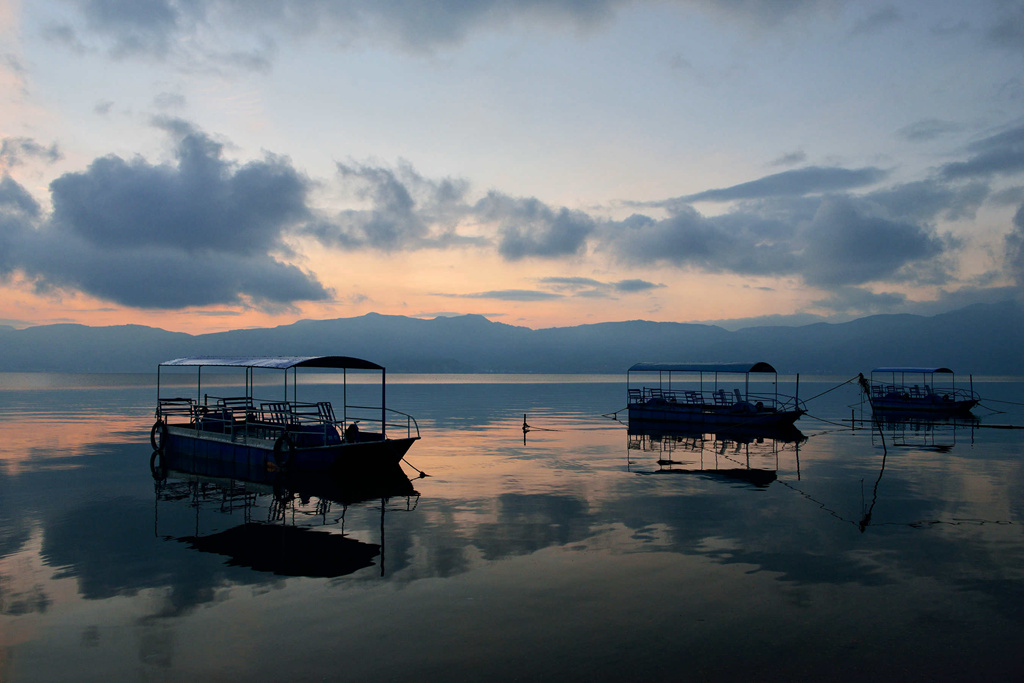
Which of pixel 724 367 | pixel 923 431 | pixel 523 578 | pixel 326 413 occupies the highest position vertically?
pixel 724 367

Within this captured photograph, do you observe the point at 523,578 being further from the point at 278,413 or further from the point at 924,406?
the point at 924,406

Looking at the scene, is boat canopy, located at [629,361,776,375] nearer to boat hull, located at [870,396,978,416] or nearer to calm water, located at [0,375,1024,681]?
calm water, located at [0,375,1024,681]

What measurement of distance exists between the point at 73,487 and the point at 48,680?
19.7 meters

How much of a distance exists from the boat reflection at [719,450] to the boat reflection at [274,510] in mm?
12871

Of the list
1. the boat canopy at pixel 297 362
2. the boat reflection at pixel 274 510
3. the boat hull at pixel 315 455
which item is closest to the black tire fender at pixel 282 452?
the boat hull at pixel 315 455

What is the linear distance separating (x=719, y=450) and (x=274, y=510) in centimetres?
2578

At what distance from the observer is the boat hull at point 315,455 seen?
86.8 feet

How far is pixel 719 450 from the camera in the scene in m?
37.3

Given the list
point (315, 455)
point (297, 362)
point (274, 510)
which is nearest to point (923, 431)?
point (315, 455)

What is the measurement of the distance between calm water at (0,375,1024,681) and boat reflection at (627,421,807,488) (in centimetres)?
146

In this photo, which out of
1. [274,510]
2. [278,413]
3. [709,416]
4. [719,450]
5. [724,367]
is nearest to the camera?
[274,510]

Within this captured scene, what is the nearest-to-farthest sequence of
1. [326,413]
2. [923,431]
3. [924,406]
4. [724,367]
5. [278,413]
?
[278,413], [326,413], [923,431], [724,367], [924,406]

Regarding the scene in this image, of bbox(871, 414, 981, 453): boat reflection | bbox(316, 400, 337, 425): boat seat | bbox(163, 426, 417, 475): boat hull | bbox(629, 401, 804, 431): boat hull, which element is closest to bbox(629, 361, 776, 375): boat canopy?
bbox(629, 401, 804, 431): boat hull

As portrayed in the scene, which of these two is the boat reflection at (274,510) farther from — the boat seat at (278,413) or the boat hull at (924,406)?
→ the boat hull at (924,406)
